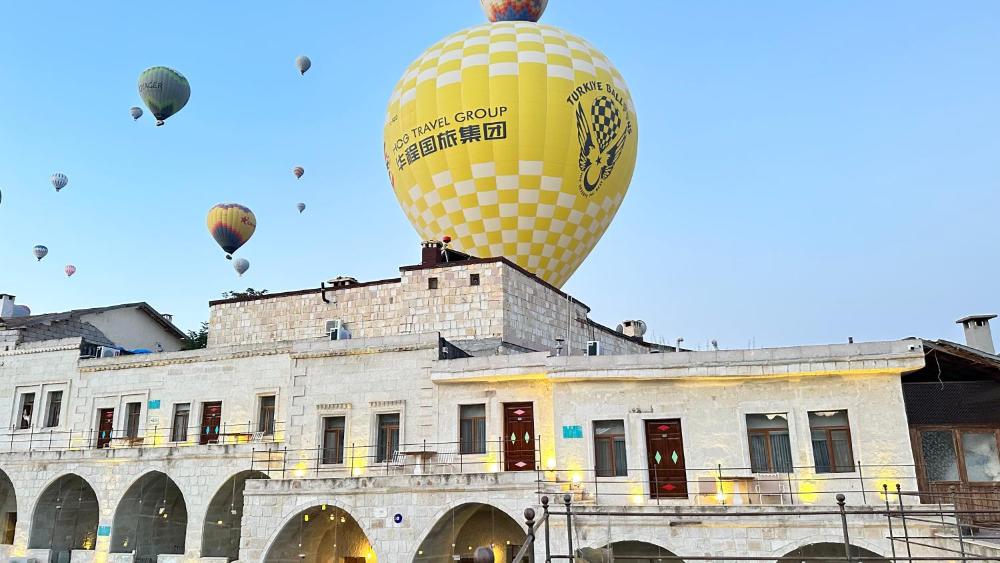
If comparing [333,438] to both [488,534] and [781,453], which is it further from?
[781,453]

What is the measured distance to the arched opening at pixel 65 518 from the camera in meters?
28.0

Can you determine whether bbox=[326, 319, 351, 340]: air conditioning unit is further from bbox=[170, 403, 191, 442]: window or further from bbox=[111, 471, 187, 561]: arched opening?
bbox=[111, 471, 187, 561]: arched opening

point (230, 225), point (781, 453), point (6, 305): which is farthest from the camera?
point (230, 225)

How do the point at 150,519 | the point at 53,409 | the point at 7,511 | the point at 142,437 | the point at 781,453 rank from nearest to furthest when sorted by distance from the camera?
the point at 781,453 → the point at 150,519 → the point at 142,437 → the point at 53,409 → the point at 7,511

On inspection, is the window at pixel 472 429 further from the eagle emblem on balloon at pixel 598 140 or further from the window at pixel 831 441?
the eagle emblem on balloon at pixel 598 140

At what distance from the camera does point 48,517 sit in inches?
1112

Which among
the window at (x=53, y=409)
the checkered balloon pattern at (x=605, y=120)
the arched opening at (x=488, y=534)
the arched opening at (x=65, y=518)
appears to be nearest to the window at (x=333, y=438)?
the arched opening at (x=488, y=534)

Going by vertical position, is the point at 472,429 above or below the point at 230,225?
below

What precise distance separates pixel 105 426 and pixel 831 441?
25093 mm

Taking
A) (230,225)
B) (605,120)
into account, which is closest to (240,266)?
(230,225)

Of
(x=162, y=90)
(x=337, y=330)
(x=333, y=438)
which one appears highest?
(x=162, y=90)

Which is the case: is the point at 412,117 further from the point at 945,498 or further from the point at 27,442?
the point at 945,498

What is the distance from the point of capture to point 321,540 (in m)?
23.7

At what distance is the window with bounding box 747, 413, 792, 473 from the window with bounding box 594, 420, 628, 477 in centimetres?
318
